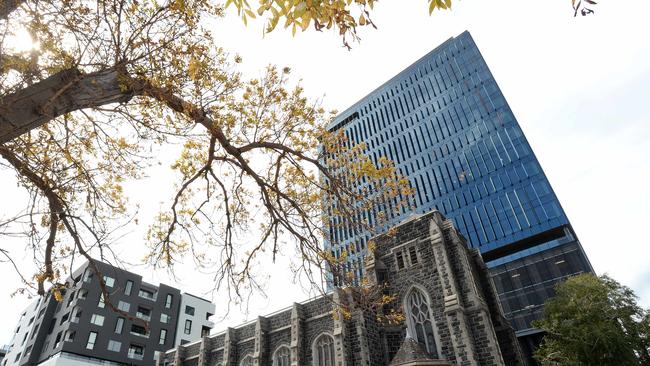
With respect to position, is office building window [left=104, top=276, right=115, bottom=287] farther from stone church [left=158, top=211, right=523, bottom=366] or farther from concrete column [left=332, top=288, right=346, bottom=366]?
concrete column [left=332, top=288, right=346, bottom=366]

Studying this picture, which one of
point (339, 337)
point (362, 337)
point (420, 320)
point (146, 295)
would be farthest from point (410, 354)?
point (146, 295)

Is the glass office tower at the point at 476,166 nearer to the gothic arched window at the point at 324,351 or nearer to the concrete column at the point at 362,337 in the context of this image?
the gothic arched window at the point at 324,351

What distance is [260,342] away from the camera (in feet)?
79.1

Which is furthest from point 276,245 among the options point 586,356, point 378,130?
point 378,130

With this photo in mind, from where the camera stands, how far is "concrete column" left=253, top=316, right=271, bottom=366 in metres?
23.6

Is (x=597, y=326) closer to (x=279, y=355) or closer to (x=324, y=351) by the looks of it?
(x=324, y=351)

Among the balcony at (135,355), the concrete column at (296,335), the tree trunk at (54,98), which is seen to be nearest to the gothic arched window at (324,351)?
the concrete column at (296,335)

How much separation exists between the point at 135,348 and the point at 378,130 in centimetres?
5363

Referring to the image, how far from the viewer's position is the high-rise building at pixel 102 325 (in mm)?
41094

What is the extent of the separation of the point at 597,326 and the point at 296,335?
18.1 meters

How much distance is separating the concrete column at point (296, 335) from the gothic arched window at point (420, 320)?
23.1 ft

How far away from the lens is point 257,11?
395 centimetres

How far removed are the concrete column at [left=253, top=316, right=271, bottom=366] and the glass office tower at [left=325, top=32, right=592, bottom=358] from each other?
497 inches

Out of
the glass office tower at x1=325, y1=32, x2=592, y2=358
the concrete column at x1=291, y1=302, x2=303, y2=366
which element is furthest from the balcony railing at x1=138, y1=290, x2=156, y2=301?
the concrete column at x1=291, y1=302, x2=303, y2=366
